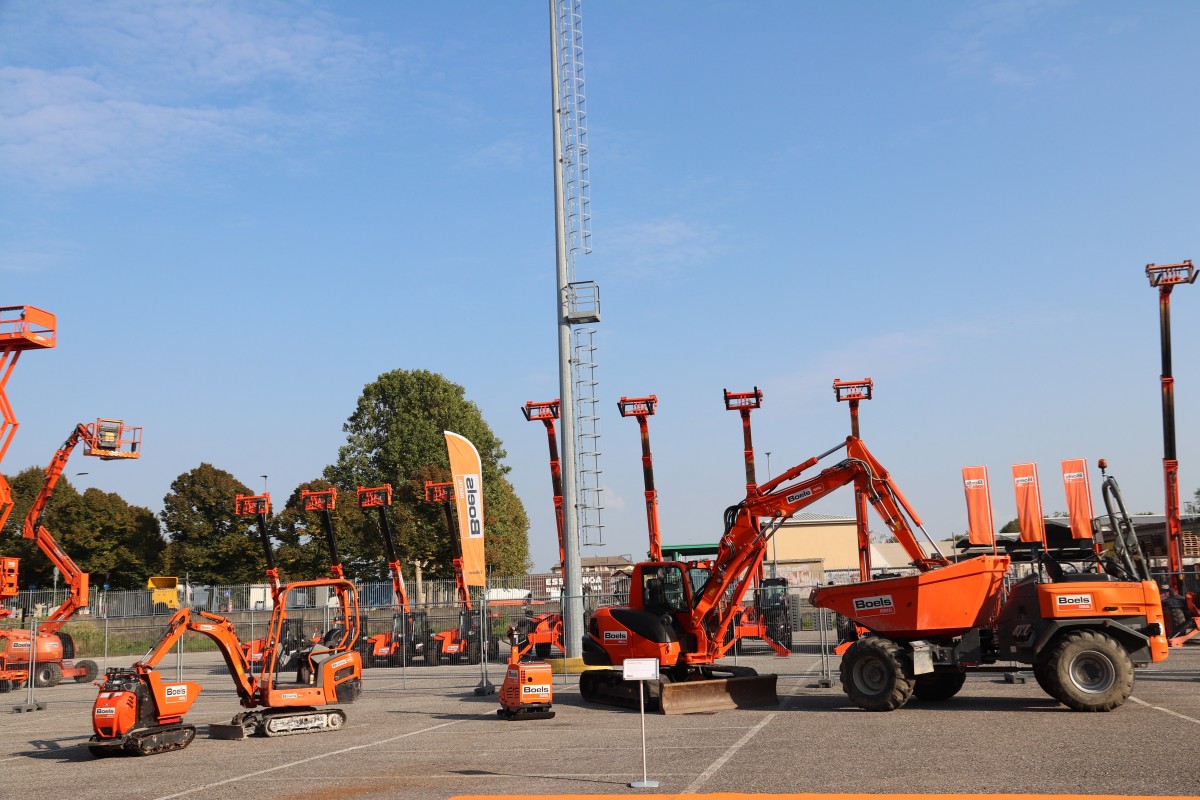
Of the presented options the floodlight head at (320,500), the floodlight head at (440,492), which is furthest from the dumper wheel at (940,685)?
the floodlight head at (320,500)

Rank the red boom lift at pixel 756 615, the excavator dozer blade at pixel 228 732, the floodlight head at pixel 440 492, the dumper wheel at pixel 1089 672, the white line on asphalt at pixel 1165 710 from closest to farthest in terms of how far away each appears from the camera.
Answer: the white line on asphalt at pixel 1165 710
the dumper wheel at pixel 1089 672
the excavator dozer blade at pixel 228 732
the red boom lift at pixel 756 615
the floodlight head at pixel 440 492

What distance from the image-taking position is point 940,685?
17.0 m

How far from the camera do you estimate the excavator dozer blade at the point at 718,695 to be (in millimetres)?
16766

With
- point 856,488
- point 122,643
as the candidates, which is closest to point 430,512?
point 122,643

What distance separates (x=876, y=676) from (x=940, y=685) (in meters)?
Answer: 1.57

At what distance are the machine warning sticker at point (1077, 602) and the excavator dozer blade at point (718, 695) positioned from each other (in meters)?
4.77

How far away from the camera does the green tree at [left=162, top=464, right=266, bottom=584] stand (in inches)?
2328

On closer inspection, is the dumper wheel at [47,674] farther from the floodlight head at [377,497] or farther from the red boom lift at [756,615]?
the red boom lift at [756,615]

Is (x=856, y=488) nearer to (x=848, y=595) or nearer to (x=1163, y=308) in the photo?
(x=848, y=595)

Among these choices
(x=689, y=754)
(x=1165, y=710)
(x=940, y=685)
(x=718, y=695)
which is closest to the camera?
(x=689, y=754)

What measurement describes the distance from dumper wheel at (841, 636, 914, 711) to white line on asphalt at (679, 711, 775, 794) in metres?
1.45

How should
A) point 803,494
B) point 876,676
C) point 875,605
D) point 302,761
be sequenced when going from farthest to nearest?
point 803,494 → point 875,605 → point 876,676 → point 302,761

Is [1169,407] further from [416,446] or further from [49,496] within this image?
[416,446]

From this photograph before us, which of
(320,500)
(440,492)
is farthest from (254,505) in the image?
(440,492)
